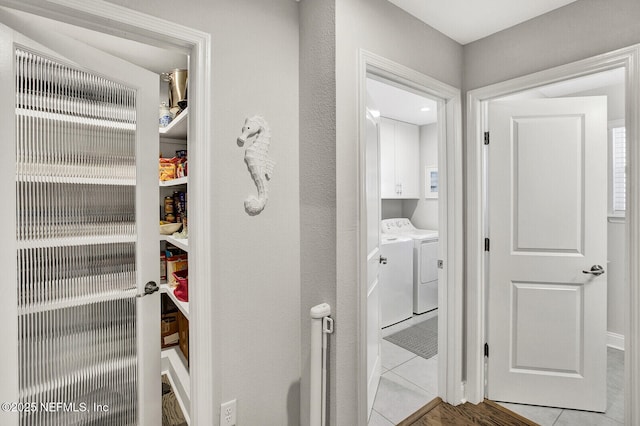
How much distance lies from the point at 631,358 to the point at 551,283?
0.64 meters

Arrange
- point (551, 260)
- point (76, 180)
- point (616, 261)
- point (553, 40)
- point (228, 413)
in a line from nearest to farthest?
point (76, 180)
point (228, 413)
point (553, 40)
point (551, 260)
point (616, 261)

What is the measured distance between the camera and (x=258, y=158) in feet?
4.88

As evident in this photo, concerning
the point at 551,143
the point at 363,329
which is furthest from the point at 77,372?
the point at 551,143

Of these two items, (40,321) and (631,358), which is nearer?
(40,321)

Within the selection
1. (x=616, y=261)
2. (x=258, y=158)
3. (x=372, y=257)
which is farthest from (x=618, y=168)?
(x=258, y=158)

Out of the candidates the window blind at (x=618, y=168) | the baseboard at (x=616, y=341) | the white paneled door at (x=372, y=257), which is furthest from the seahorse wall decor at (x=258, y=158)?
the baseboard at (x=616, y=341)

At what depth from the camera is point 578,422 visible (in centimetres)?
200

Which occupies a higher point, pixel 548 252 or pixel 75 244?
pixel 75 244

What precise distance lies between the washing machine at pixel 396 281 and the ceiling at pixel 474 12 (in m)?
2.16

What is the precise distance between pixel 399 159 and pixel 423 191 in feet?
2.17

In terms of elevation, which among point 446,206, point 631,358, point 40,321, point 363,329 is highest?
point 446,206

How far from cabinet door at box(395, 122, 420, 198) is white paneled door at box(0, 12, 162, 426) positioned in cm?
350

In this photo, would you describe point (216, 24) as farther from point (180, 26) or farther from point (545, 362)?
point (545, 362)

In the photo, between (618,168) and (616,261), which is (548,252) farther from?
(618,168)
